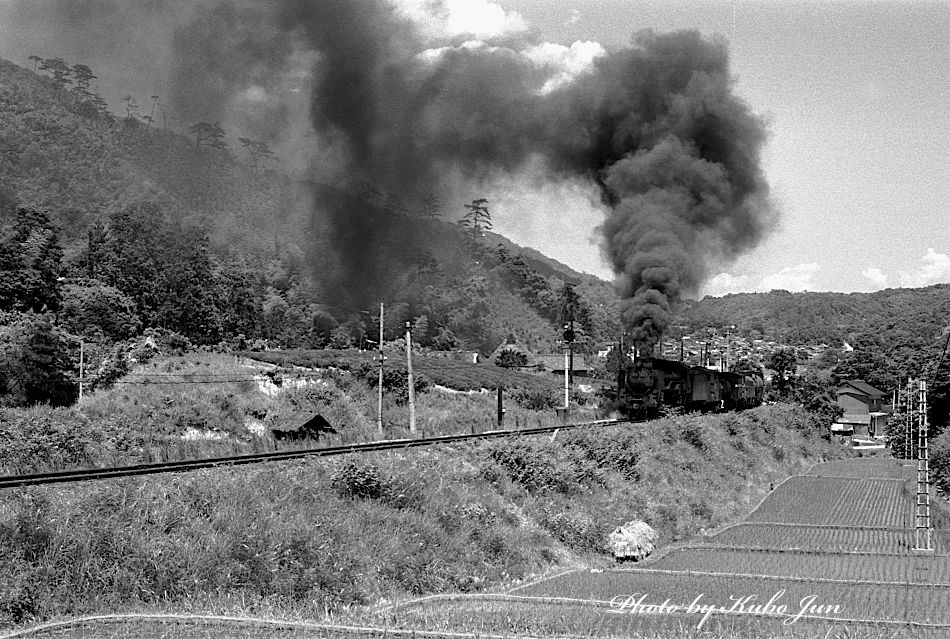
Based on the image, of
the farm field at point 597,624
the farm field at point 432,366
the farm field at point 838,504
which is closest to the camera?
the farm field at point 597,624

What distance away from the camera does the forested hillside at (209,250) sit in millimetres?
72938

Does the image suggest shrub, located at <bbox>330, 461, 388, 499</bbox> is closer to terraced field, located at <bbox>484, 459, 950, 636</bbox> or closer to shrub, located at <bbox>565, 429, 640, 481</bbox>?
terraced field, located at <bbox>484, 459, 950, 636</bbox>

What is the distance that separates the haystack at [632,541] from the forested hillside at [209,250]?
110 feet

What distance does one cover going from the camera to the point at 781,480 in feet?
139

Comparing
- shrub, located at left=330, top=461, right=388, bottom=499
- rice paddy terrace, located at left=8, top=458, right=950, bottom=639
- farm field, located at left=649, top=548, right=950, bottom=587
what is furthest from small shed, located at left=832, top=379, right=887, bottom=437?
shrub, located at left=330, top=461, right=388, bottom=499

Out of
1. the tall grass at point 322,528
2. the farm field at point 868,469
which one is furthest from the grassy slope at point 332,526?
the farm field at point 868,469

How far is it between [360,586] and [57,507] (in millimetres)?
5043

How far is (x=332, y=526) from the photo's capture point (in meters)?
16.8

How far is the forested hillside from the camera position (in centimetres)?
7294

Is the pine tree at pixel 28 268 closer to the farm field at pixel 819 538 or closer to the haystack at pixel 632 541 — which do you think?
the haystack at pixel 632 541

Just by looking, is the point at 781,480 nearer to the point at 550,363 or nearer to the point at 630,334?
the point at 630,334

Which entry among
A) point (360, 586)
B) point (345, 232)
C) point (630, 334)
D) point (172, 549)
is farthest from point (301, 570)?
point (345, 232)

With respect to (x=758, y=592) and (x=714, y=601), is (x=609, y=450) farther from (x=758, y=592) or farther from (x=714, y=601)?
(x=714, y=601)

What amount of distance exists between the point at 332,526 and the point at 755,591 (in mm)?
7624
